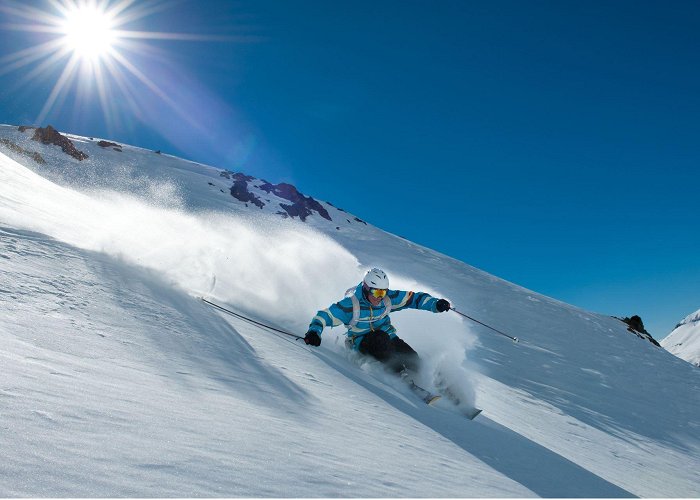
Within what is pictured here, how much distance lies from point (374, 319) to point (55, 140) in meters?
39.0

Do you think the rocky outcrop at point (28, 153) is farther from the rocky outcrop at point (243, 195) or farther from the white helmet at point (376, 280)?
the white helmet at point (376, 280)

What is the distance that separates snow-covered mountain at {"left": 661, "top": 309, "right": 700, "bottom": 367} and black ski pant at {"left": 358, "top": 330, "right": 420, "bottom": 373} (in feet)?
410

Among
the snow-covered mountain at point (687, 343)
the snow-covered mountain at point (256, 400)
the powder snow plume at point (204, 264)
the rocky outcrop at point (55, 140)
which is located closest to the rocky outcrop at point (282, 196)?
the rocky outcrop at point (55, 140)

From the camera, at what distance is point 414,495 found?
2.11 metres

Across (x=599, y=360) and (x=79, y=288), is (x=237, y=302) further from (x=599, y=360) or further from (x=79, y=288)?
(x=599, y=360)

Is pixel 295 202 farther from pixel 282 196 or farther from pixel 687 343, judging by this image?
pixel 687 343

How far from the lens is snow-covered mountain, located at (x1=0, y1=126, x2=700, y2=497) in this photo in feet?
5.64

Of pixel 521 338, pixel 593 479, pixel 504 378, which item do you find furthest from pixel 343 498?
pixel 521 338

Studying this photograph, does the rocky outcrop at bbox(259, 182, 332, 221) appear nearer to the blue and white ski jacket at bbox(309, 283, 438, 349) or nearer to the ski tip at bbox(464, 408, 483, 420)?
the blue and white ski jacket at bbox(309, 283, 438, 349)

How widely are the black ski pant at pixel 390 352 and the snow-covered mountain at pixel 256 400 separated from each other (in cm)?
25

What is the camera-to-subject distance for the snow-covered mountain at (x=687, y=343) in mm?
107750

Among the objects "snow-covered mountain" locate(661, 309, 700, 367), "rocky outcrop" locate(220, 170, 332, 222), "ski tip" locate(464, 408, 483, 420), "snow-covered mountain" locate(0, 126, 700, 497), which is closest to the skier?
"snow-covered mountain" locate(0, 126, 700, 497)

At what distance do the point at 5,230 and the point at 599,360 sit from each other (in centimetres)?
1382

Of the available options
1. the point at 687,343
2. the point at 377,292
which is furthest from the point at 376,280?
the point at 687,343
